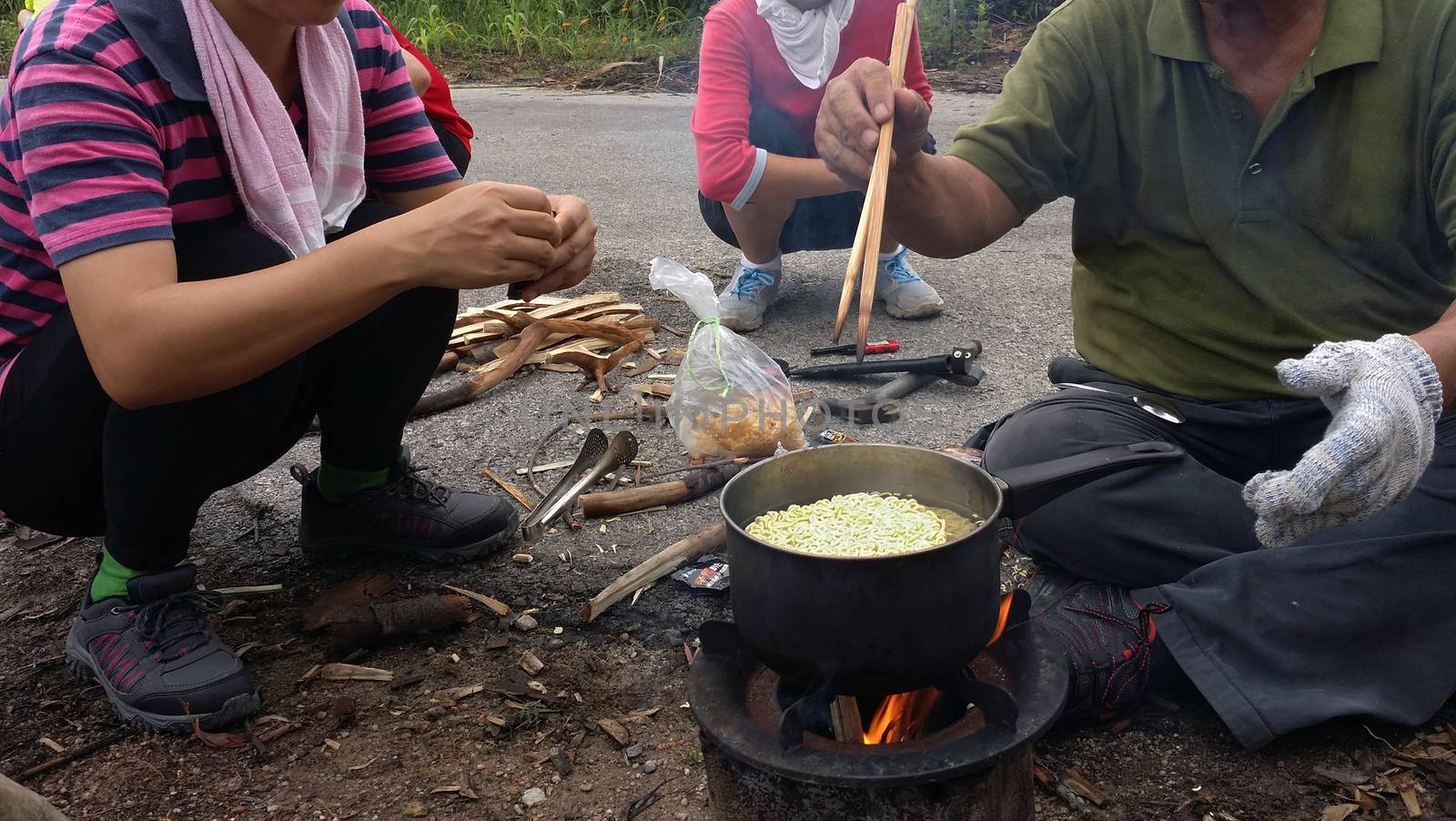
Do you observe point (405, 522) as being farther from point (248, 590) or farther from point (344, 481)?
point (248, 590)

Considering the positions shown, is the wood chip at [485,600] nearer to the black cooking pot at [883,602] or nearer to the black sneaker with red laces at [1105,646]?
the black cooking pot at [883,602]

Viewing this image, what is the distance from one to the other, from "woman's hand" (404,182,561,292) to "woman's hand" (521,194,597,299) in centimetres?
22

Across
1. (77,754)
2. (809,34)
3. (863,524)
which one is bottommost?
(77,754)

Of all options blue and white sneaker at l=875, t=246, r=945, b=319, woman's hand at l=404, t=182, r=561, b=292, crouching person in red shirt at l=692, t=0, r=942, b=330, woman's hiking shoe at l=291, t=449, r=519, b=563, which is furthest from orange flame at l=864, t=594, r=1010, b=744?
blue and white sneaker at l=875, t=246, r=945, b=319

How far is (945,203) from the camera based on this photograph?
2539mm

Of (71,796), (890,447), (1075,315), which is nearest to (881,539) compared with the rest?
(890,447)

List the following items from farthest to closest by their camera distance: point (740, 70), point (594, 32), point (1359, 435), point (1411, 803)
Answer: point (594, 32)
point (740, 70)
point (1411, 803)
point (1359, 435)

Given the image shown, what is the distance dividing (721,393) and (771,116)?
5.38 ft

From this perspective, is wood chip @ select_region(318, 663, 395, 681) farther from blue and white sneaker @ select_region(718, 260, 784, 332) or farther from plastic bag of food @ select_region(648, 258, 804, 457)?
blue and white sneaker @ select_region(718, 260, 784, 332)

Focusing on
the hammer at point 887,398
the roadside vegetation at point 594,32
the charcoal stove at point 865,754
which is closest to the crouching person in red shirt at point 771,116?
the hammer at point 887,398

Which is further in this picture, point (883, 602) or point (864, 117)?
point (864, 117)

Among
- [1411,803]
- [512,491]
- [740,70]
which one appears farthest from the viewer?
[740,70]

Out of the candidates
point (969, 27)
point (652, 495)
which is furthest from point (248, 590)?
point (969, 27)

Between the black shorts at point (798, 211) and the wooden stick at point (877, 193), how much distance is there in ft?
5.85
